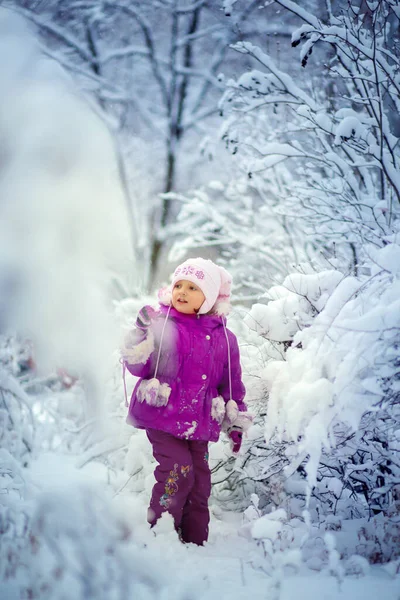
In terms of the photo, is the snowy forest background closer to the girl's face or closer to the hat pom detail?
the hat pom detail

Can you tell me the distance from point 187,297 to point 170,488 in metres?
0.96

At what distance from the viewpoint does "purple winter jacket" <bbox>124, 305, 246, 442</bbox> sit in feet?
7.41

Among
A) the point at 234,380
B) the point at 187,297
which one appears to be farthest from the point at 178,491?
the point at 187,297

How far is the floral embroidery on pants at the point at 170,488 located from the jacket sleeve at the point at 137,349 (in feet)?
1.76

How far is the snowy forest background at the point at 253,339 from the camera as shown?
1503 millimetres

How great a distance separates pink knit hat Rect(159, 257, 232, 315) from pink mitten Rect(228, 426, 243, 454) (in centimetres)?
63

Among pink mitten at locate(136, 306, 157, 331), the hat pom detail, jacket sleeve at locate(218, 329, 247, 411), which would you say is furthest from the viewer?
the hat pom detail

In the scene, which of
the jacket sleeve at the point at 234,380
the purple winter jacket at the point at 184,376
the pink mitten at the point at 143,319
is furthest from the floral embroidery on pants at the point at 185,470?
the pink mitten at the point at 143,319

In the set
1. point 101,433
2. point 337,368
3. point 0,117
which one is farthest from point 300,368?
point 0,117

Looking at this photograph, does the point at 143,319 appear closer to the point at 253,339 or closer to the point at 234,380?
the point at 234,380

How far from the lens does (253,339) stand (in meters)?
2.72

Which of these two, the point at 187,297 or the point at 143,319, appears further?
the point at 187,297

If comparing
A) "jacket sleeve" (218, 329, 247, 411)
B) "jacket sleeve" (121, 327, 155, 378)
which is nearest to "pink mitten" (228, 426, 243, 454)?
"jacket sleeve" (218, 329, 247, 411)

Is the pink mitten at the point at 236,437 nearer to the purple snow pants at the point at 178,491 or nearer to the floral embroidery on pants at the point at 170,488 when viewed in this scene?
the purple snow pants at the point at 178,491
